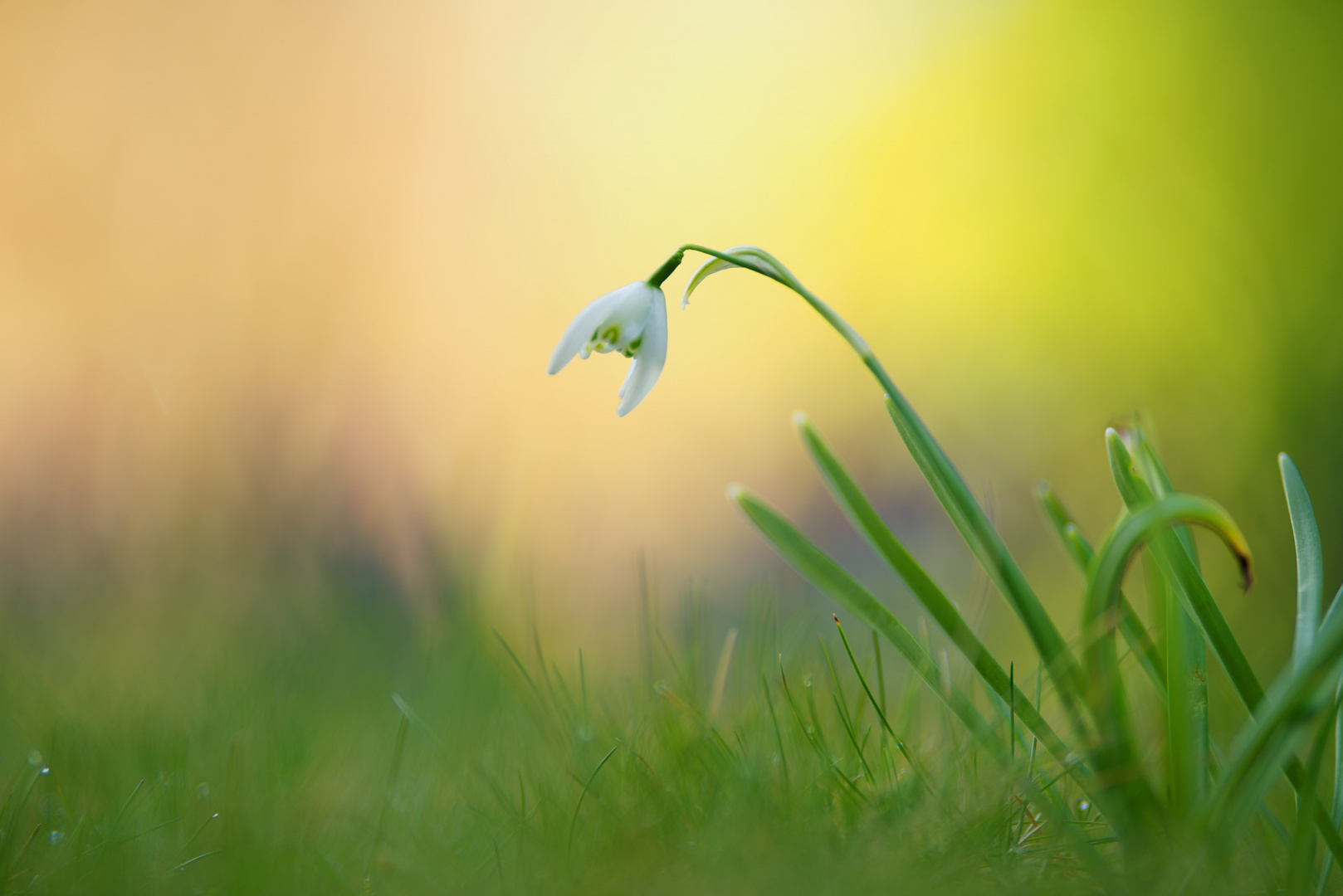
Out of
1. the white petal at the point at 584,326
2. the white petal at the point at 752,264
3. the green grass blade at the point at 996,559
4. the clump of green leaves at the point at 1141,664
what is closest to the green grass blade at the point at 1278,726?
the clump of green leaves at the point at 1141,664

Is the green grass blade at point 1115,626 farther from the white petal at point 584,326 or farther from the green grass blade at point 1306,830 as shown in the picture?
the white petal at point 584,326

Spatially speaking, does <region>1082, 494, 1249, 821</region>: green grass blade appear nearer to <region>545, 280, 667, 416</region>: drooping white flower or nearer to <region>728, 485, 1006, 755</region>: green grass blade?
<region>728, 485, 1006, 755</region>: green grass blade

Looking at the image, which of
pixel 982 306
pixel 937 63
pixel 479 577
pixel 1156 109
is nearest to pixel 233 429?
pixel 479 577

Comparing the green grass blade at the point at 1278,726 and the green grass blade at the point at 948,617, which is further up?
the green grass blade at the point at 948,617

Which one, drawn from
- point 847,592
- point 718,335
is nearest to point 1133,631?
point 847,592

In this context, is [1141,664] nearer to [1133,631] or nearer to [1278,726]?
[1133,631]
